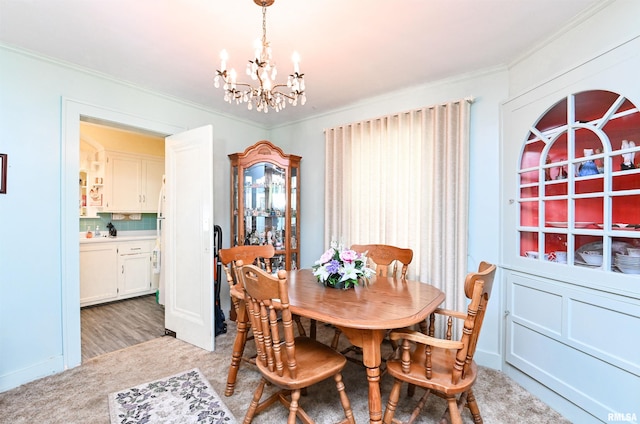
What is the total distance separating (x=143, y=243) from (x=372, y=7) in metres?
4.52

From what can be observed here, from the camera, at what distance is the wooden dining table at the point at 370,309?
1483 millimetres

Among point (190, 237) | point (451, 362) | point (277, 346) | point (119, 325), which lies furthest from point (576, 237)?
point (119, 325)

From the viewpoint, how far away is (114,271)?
14.1 ft

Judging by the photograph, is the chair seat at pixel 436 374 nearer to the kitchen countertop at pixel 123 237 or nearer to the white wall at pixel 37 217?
the white wall at pixel 37 217

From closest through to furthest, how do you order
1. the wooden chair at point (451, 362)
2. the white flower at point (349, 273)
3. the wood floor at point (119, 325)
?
the wooden chair at point (451, 362), the white flower at point (349, 273), the wood floor at point (119, 325)

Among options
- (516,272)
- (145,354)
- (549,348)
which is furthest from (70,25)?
(549,348)

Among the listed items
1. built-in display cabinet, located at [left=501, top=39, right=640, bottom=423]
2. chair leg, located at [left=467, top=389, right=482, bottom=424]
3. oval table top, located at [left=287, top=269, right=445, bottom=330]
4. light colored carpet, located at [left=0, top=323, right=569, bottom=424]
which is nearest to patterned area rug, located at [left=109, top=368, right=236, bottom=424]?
light colored carpet, located at [left=0, top=323, right=569, bottom=424]

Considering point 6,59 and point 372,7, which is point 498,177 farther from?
point 6,59

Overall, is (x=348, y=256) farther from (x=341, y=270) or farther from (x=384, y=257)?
(x=384, y=257)

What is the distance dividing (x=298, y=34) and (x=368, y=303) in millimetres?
1848

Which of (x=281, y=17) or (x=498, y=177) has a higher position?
(x=281, y=17)

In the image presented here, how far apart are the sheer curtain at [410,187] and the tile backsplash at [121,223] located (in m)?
3.32

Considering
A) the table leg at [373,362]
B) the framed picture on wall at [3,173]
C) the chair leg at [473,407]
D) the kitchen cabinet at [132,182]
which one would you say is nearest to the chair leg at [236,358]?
the table leg at [373,362]

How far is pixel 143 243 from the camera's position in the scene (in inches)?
182
